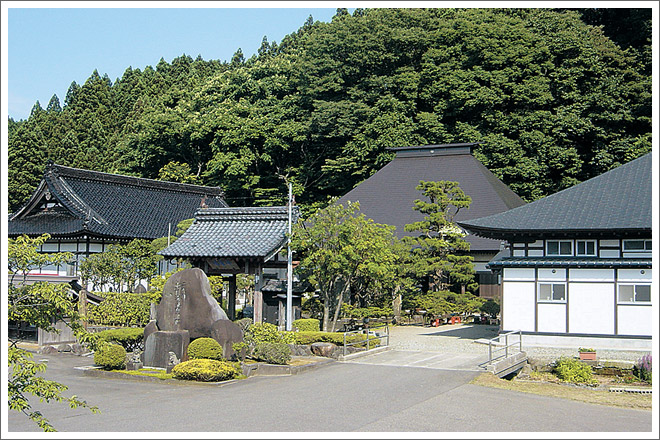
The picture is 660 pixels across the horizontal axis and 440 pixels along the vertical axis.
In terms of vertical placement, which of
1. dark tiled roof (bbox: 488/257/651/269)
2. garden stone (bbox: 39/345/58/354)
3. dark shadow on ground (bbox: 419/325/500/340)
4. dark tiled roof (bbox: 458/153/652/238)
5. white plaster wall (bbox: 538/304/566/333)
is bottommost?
garden stone (bbox: 39/345/58/354)

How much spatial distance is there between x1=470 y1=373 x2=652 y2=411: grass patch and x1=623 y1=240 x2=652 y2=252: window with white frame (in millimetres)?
6572

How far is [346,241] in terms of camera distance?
22.6 m

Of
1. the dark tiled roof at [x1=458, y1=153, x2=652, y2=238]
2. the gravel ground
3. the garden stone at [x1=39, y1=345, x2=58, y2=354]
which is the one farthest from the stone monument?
the dark tiled roof at [x1=458, y1=153, x2=652, y2=238]

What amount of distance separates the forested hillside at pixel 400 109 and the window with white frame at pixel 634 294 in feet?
72.5

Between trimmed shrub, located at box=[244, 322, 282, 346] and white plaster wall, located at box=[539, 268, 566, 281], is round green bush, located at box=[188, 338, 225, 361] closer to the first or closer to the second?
trimmed shrub, located at box=[244, 322, 282, 346]

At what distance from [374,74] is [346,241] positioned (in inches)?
1111

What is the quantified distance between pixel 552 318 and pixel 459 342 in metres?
3.26

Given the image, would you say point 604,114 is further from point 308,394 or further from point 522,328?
point 308,394

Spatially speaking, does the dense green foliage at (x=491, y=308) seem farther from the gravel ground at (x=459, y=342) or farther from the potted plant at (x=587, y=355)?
the potted plant at (x=587, y=355)

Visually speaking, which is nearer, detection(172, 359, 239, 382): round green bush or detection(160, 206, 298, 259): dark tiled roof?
detection(172, 359, 239, 382): round green bush

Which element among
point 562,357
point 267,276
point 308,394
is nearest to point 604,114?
point 267,276

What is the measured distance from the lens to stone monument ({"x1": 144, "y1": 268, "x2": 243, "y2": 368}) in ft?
58.6

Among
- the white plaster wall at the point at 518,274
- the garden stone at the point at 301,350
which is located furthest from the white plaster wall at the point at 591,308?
the garden stone at the point at 301,350

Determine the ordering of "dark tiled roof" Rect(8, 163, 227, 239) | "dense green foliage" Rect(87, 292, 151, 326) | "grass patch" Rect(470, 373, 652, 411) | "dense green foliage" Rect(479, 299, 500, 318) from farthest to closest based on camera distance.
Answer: "dark tiled roof" Rect(8, 163, 227, 239) < "dense green foliage" Rect(479, 299, 500, 318) < "dense green foliage" Rect(87, 292, 151, 326) < "grass patch" Rect(470, 373, 652, 411)
